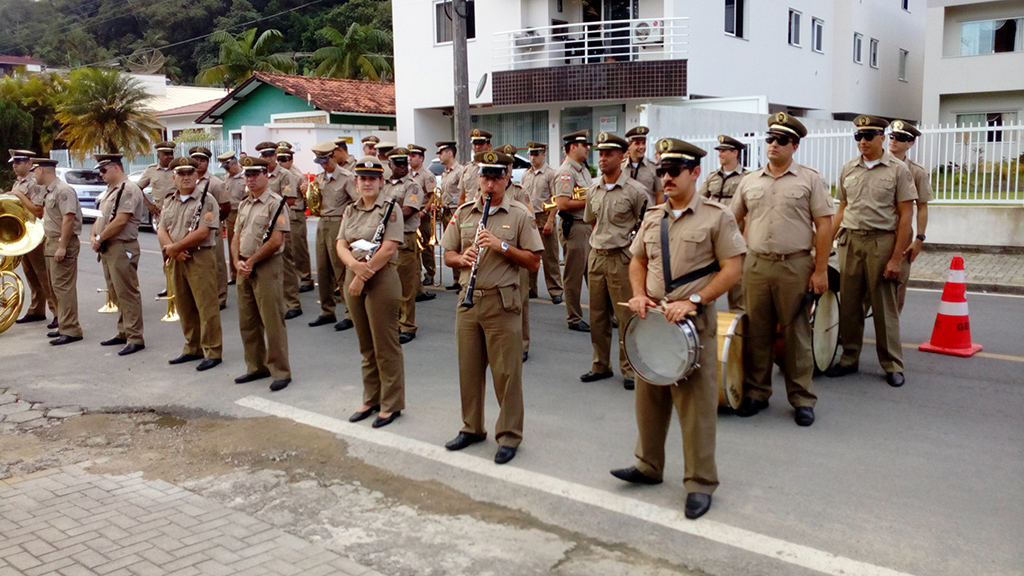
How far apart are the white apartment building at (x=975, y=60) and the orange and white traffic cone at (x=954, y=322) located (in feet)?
77.4

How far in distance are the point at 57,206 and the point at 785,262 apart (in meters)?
8.46

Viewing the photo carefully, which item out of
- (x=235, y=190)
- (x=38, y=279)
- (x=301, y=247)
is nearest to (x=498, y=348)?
(x=301, y=247)

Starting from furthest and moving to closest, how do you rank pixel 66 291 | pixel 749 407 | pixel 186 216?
pixel 66 291 → pixel 186 216 → pixel 749 407

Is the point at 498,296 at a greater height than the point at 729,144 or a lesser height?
lesser

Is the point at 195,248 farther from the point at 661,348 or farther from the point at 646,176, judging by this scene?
the point at 661,348

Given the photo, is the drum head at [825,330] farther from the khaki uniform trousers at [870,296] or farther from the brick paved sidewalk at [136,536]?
the brick paved sidewalk at [136,536]

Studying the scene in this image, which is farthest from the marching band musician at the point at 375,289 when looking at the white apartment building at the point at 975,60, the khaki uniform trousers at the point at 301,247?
the white apartment building at the point at 975,60

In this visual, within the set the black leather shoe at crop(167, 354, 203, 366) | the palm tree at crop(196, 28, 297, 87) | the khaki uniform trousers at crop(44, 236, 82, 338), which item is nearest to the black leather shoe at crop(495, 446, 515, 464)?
the black leather shoe at crop(167, 354, 203, 366)

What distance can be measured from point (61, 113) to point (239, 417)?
1201 inches

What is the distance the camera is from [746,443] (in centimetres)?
589

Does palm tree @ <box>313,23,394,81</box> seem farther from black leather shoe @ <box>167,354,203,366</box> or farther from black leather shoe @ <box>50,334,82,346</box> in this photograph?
black leather shoe @ <box>167,354,203,366</box>

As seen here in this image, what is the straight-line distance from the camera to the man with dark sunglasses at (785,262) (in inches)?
244

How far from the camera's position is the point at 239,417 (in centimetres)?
693

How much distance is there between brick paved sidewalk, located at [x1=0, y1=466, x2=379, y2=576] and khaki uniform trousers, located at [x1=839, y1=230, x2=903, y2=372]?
4.99 metres
